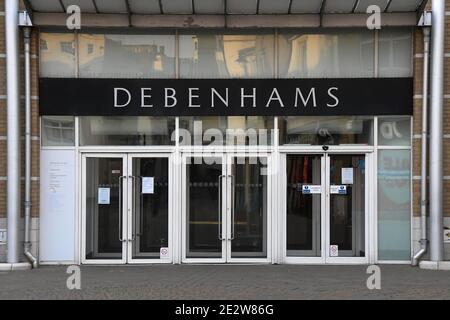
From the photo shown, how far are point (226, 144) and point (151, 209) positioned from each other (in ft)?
6.07

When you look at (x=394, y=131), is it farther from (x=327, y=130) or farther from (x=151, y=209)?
(x=151, y=209)

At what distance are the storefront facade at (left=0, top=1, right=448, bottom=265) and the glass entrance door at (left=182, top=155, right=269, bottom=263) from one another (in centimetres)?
2

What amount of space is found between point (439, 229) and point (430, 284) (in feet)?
5.94

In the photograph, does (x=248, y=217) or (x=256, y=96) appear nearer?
(x=256, y=96)

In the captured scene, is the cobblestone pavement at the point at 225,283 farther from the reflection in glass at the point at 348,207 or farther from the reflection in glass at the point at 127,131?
the reflection in glass at the point at 127,131

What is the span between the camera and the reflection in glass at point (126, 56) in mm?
12570

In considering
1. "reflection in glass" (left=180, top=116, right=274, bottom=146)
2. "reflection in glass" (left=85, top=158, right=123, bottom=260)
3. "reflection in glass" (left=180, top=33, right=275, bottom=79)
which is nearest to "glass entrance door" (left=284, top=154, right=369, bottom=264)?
"reflection in glass" (left=180, top=116, right=274, bottom=146)

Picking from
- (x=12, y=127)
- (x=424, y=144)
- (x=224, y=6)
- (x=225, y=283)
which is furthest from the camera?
(x=424, y=144)

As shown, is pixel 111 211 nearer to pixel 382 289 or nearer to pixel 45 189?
pixel 45 189

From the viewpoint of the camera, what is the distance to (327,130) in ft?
41.4

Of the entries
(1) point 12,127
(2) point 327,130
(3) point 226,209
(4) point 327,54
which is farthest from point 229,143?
(1) point 12,127

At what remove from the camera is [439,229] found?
11984 millimetres

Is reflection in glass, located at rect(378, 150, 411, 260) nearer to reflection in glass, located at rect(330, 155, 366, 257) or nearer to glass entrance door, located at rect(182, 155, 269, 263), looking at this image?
reflection in glass, located at rect(330, 155, 366, 257)

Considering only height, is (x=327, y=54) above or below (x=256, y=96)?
above
